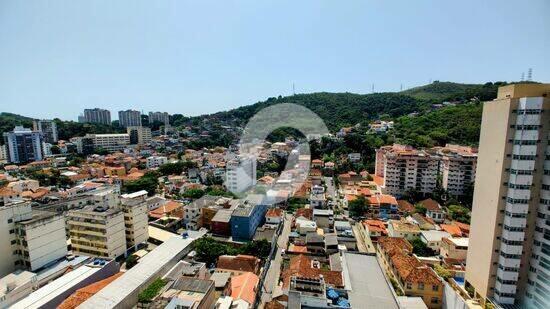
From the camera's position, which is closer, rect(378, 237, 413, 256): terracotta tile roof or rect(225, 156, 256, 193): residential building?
rect(378, 237, 413, 256): terracotta tile roof

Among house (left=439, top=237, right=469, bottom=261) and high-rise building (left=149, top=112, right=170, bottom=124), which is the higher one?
high-rise building (left=149, top=112, right=170, bottom=124)

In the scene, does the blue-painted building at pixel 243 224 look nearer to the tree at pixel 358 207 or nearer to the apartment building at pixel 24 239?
the tree at pixel 358 207

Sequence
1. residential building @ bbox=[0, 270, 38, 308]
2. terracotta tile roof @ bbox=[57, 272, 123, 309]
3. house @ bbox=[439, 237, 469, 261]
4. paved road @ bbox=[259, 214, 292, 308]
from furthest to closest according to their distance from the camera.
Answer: house @ bbox=[439, 237, 469, 261] → paved road @ bbox=[259, 214, 292, 308] → residential building @ bbox=[0, 270, 38, 308] → terracotta tile roof @ bbox=[57, 272, 123, 309]

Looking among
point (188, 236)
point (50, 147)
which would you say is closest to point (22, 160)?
point (50, 147)

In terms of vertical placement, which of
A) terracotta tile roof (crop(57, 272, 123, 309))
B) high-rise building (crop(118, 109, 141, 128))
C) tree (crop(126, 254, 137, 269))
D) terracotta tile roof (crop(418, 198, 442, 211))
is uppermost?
high-rise building (crop(118, 109, 141, 128))

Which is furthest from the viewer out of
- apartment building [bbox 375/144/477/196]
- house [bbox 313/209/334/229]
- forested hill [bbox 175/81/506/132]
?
forested hill [bbox 175/81/506/132]

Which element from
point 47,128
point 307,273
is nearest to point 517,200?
point 307,273

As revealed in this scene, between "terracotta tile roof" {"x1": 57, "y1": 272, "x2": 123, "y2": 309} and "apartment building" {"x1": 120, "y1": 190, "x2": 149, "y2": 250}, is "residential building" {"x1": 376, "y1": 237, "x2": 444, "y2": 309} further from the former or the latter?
"apartment building" {"x1": 120, "y1": 190, "x2": 149, "y2": 250}

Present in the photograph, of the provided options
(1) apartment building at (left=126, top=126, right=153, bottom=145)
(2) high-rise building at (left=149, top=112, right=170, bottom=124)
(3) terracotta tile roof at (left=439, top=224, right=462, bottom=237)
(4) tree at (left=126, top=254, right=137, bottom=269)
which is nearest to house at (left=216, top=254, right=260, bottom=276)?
(4) tree at (left=126, top=254, right=137, bottom=269)
